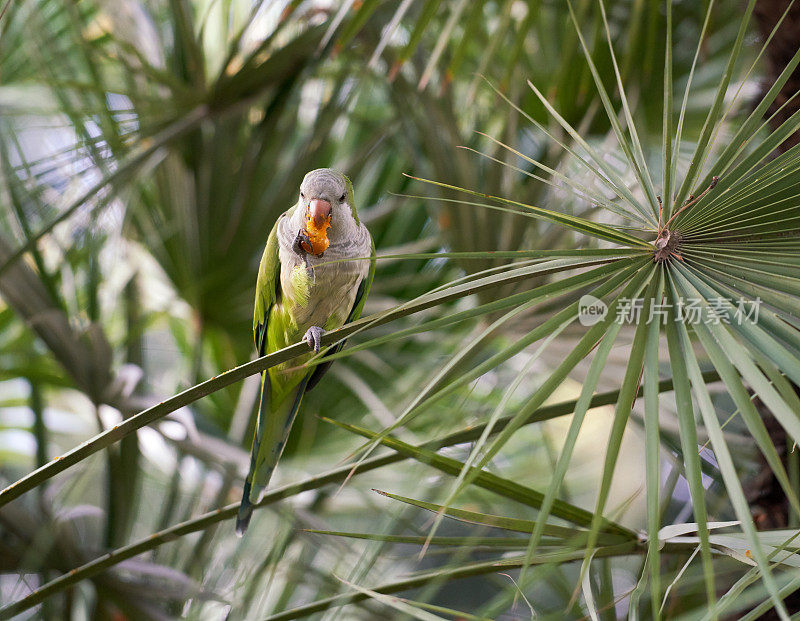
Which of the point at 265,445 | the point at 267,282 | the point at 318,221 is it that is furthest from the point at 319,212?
the point at 265,445

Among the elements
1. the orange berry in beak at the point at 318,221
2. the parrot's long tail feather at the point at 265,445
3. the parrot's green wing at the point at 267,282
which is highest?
the parrot's green wing at the point at 267,282

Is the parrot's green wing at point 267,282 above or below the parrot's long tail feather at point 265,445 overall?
above

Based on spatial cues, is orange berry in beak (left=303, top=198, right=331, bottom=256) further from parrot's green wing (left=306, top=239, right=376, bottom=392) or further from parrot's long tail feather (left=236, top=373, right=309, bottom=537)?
parrot's long tail feather (left=236, top=373, right=309, bottom=537)

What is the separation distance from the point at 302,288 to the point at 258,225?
924 mm

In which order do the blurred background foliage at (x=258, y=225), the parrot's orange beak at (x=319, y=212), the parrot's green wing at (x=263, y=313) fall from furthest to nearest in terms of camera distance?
the blurred background foliage at (x=258, y=225)
the parrot's green wing at (x=263, y=313)
the parrot's orange beak at (x=319, y=212)

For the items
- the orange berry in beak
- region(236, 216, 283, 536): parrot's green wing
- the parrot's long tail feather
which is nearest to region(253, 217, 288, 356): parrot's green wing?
region(236, 216, 283, 536): parrot's green wing

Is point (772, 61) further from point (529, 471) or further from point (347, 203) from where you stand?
point (529, 471)

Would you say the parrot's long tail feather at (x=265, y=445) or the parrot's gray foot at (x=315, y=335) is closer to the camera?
the parrot's gray foot at (x=315, y=335)

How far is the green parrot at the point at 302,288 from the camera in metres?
1.04

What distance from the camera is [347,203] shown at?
3.65 ft

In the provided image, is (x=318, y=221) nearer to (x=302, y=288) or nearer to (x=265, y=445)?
(x=302, y=288)

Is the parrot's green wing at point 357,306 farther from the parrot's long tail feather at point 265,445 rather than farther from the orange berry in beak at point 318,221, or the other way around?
the orange berry in beak at point 318,221

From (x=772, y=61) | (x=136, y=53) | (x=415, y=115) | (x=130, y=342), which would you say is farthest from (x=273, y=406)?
(x=772, y=61)

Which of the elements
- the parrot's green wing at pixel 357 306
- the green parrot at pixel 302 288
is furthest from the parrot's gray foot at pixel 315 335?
the parrot's green wing at pixel 357 306
